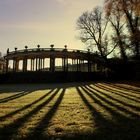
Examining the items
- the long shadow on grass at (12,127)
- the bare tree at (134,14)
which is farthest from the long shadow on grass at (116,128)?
the bare tree at (134,14)

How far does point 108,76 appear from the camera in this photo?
61656mm

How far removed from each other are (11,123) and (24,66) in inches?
2642

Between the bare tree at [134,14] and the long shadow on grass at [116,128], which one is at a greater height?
the bare tree at [134,14]

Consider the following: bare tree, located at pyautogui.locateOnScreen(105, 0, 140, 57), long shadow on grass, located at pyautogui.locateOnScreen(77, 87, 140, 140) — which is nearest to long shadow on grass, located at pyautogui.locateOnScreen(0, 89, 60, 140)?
long shadow on grass, located at pyautogui.locateOnScreen(77, 87, 140, 140)

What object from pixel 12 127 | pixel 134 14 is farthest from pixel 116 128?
pixel 134 14

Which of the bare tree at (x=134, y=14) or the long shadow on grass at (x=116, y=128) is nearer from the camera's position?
the long shadow on grass at (x=116, y=128)

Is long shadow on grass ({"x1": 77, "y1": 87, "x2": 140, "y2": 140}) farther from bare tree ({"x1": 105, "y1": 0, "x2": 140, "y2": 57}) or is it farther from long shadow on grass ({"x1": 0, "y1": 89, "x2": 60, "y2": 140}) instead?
bare tree ({"x1": 105, "y1": 0, "x2": 140, "y2": 57})

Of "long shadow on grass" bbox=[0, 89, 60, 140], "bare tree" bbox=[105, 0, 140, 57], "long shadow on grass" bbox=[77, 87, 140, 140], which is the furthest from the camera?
"bare tree" bbox=[105, 0, 140, 57]

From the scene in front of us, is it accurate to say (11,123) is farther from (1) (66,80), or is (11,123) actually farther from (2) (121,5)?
(1) (66,80)

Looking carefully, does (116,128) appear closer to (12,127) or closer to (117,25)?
(12,127)

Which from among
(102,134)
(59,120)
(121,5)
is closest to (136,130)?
(102,134)

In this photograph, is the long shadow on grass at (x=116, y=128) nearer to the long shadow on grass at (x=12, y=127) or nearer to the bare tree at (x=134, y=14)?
the long shadow on grass at (x=12, y=127)

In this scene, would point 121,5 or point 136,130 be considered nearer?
point 136,130

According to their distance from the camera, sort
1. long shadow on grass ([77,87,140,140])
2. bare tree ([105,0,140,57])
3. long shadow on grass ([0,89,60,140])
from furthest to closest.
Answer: bare tree ([105,0,140,57]) < long shadow on grass ([0,89,60,140]) < long shadow on grass ([77,87,140,140])
